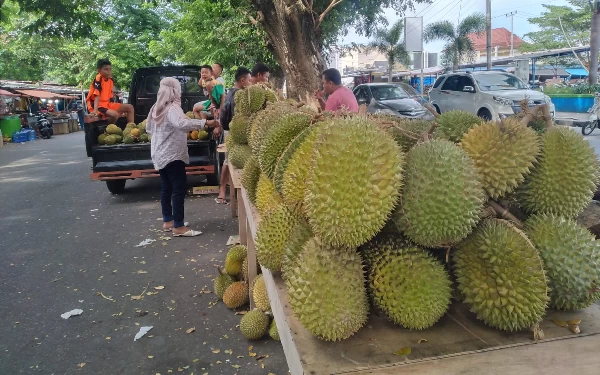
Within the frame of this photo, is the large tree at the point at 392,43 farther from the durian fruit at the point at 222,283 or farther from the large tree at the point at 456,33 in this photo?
the durian fruit at the point at 222,283

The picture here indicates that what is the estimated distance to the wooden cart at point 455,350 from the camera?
1.10 meters

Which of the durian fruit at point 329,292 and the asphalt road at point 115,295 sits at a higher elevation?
the durian fruit at point 329,292

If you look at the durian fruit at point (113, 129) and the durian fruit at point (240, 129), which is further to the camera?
the durian fruit at point (113, 129)

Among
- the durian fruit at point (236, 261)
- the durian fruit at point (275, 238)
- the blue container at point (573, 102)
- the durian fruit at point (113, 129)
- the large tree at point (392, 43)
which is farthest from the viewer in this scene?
the large tree at point (392, 43)

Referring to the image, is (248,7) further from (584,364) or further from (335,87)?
(584,364)

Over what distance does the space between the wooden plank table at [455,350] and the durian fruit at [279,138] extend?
939mm

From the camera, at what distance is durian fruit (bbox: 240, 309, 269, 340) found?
295cm

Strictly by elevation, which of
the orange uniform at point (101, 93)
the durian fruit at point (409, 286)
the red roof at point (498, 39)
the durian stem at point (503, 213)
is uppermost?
the red roof at point (498, 39)

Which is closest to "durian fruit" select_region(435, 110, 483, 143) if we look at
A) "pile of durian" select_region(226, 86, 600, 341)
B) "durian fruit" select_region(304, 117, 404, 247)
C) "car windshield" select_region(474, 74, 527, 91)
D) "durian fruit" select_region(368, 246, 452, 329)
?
"pile of durian" select_region(226, 86, 600, 341)

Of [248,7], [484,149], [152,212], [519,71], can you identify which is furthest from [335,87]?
[519,71]

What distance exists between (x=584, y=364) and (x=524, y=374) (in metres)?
0.16

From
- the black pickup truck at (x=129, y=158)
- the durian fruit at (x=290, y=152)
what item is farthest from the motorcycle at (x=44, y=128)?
the durian fruit at (x=290, y=152)

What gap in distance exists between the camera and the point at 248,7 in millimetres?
10930

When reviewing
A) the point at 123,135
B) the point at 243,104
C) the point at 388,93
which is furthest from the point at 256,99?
the point at 388,93
